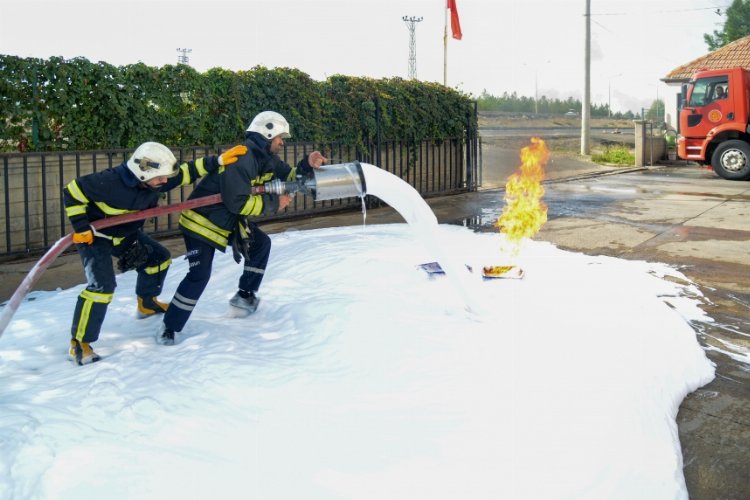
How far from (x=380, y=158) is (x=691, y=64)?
24078 millimetres

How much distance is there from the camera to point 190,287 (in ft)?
15.7

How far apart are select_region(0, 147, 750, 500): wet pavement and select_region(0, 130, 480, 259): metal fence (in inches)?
18.9

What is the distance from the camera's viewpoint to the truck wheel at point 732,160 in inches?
707

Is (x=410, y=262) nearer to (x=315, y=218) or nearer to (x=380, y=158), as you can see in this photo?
(x=315, y=218)

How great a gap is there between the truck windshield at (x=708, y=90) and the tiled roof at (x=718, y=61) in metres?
11.9

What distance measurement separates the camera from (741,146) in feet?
59.4

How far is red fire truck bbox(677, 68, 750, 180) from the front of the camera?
1814 cm

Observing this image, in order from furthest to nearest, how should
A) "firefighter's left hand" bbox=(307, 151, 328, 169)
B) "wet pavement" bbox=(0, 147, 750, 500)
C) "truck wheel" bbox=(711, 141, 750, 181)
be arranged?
"truck wheel" bbox=(711, 141, 750, 181) < "firefighter's left hand" bbox=(307, 151, 328, 169) < "wet pavement" bbox=(0, 147, 750, 500)

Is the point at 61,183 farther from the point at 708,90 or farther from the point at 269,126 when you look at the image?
the point at 708,90

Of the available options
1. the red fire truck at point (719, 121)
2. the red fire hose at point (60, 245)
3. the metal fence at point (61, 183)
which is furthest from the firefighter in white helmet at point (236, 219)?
the red fire truck at point (719, 121)

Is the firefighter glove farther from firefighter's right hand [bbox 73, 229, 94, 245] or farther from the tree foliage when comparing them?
the tree foliage

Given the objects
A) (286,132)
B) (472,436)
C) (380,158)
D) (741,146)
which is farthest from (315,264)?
(741,146)

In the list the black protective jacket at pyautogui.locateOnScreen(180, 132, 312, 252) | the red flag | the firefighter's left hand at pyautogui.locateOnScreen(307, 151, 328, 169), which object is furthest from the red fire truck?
the black protective jacket at pyautogui.locateOnScreen(180, 132, 312, 252)

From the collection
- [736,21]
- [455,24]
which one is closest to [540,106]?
[736,21]
